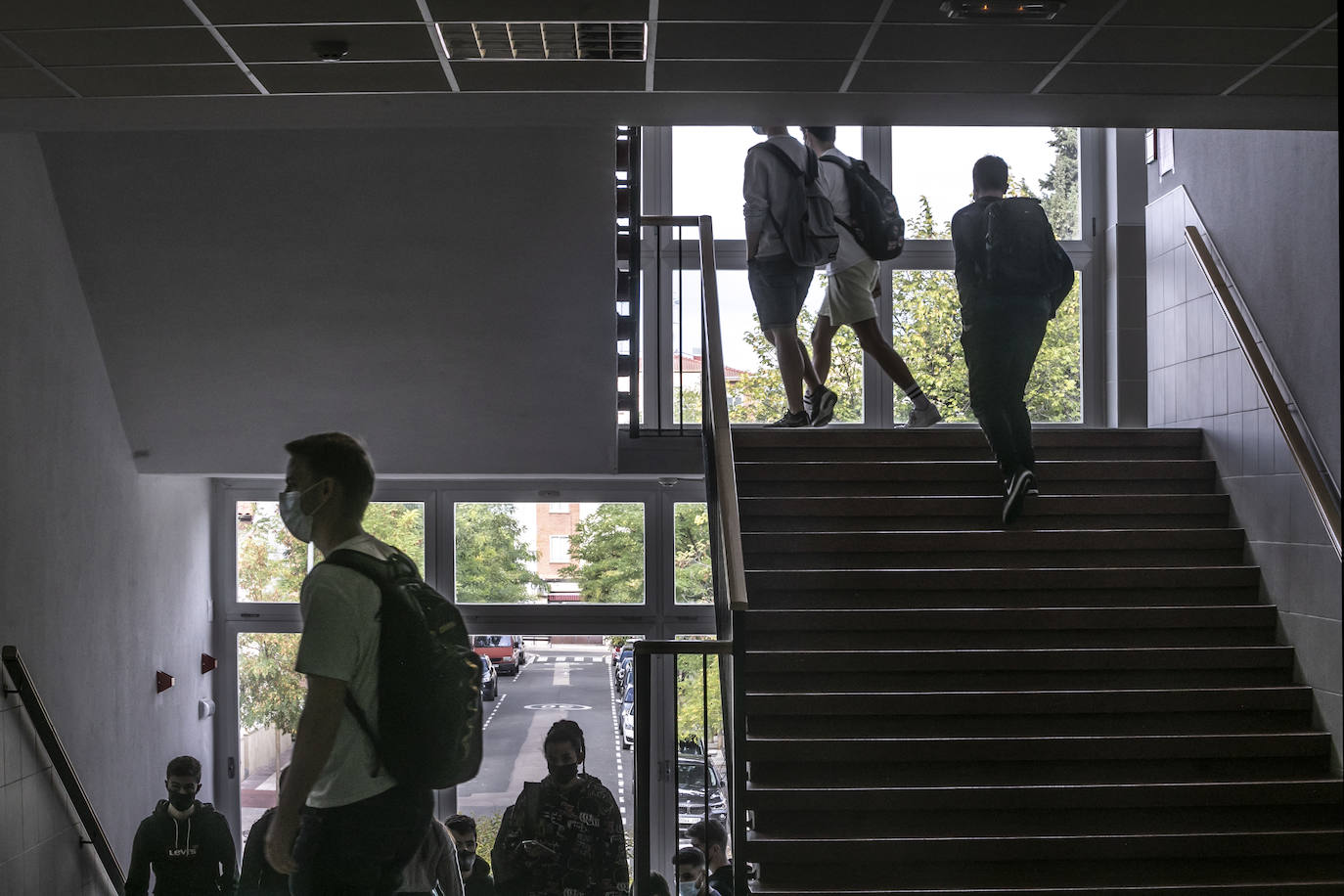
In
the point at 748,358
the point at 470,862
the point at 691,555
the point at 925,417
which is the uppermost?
the point at 748,358

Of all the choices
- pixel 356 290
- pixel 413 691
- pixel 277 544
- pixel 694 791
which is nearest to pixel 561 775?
pixel 356 290

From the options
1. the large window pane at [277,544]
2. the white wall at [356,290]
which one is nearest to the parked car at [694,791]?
the large window pane at [277,544]

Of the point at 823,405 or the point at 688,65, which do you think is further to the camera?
the point at 823,405

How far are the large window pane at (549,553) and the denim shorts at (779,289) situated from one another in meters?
2.16

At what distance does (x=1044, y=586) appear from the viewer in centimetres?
486

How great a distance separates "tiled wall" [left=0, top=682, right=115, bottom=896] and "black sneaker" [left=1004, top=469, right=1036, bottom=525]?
4.17m

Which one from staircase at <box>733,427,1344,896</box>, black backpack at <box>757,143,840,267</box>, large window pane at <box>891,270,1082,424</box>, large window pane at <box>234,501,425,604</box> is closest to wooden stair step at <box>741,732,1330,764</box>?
staircase at <box>733,427,1344,896</box>

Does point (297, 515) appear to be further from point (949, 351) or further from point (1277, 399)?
point (949, 351)

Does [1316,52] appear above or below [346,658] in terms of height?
above

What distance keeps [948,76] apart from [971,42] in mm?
315

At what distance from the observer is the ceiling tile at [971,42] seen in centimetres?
320

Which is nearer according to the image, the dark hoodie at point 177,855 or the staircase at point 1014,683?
the staircase at point 1014,683

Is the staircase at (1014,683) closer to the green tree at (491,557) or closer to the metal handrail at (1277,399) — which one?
the metal handrail at (1277,399)

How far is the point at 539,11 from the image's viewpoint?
3.07m
